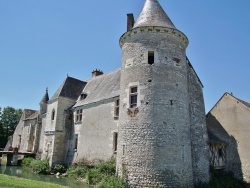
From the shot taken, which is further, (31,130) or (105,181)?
(31,130)

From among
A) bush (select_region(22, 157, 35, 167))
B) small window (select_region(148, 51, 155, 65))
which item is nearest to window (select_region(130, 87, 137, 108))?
small window (select_region(148, 51, 155, 65))

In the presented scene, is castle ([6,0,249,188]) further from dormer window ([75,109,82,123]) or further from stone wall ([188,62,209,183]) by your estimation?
dormer window ([75,109,82,123])

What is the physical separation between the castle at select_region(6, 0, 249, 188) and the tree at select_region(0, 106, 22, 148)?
27007 mm

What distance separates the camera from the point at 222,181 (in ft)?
50.1

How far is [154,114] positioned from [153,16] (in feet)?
19.2

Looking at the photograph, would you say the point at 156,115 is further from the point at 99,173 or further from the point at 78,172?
the point at 78,172

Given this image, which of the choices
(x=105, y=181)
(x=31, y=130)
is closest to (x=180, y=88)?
(x=105, y=181)

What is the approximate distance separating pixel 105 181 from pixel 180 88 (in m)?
6.30

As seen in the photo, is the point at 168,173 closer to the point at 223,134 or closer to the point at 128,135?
the point at 128,135

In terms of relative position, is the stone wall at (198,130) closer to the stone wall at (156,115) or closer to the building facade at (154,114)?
the building facade at (154,114)

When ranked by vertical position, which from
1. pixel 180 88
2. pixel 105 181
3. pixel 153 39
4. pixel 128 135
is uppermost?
pixel 153 39

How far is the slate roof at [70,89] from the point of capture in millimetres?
22094

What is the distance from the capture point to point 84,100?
20484 millimetres

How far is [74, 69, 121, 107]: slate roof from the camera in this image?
17750 millimetres
